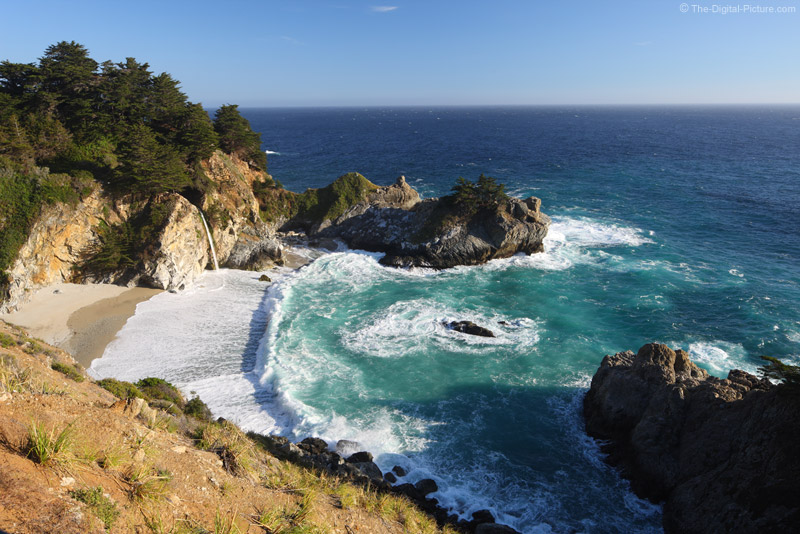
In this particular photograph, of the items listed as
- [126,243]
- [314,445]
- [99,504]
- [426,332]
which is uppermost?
[126,243]

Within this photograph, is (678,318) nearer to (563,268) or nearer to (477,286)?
(563,268)

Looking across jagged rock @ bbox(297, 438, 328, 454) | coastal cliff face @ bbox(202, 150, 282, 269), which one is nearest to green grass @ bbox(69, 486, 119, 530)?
jagged rock @ bbox(297, 438, 328, 454)

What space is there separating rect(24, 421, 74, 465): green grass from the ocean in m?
13.6

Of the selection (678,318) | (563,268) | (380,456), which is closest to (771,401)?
(380,456)

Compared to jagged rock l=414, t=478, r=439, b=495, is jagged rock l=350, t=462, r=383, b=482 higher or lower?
higher

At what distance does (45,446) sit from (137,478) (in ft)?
5.34

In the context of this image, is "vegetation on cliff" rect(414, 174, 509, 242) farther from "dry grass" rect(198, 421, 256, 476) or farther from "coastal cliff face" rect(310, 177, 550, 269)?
"dry grass" rect(198, 421, 256, 476)

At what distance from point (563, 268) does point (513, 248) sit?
16.8 ft

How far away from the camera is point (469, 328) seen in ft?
93.4

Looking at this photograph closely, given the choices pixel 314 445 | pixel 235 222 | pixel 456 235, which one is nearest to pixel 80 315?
pixel 235 222

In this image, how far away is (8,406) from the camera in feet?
25.1

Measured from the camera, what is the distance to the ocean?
60.6 feet

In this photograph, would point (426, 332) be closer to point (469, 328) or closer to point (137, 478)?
point (469, 328)

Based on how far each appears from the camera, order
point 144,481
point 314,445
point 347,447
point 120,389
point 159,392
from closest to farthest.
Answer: point 144,481 → point 120,389 → point 159,392 → point 314,445 → point 347,447
